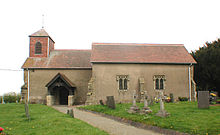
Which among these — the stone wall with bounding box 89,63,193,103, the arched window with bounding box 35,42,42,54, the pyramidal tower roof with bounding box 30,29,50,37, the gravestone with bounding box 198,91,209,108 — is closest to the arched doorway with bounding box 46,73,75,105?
the stone wall with bounding box 89,63,193,103

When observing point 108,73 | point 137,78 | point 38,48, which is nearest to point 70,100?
point 108,73

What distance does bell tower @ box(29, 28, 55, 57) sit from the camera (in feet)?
105

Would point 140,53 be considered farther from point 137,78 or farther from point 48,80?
point 48,80

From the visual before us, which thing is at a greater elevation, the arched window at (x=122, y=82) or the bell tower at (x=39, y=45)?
the bell tower at (x=39, y=45)

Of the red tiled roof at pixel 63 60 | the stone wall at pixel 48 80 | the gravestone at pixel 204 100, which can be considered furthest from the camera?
the red tiled roof at pixel 63 60

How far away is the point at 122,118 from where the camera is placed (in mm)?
14500

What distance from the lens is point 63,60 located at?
31281 mm

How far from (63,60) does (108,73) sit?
25.9ft

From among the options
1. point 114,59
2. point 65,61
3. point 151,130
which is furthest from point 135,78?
point 151,130

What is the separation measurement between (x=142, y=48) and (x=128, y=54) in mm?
2996

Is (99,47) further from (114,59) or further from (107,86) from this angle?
(107,86)

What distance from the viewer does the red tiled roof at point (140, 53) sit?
2809cm

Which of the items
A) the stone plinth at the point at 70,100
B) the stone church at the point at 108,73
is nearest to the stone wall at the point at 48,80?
the stone church at the point at 108,73

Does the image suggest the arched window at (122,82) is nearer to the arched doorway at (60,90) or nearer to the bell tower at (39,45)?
the arched doorway at (60,90)
